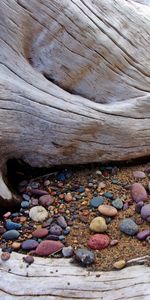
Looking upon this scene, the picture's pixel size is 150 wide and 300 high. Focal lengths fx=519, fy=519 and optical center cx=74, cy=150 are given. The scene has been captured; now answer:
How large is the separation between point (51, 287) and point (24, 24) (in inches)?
51.1

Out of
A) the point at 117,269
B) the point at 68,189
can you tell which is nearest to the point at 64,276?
the point at 117,269

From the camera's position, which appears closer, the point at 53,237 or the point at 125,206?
the point at 53,237

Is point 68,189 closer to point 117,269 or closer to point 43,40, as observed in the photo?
point 117,269

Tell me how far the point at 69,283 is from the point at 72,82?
109 cm

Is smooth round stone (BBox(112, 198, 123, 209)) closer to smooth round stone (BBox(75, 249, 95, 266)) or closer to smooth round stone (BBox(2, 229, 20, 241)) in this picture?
smooth round stone (BBox(75, 249, 95, 266))

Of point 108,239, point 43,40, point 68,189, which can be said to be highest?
point 43,40

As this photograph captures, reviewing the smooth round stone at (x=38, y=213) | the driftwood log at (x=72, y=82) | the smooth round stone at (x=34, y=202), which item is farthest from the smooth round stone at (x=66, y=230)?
the driftwood log at (x=72, y=82)

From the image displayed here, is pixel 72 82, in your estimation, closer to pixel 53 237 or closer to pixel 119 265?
pixel 53 237

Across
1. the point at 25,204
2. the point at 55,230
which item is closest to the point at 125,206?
the point at 55,230

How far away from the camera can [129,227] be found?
2375 mm

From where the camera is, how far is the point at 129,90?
2.78 metres

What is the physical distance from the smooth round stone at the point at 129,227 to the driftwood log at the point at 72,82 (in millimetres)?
496

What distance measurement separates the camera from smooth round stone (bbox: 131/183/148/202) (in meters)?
2.54

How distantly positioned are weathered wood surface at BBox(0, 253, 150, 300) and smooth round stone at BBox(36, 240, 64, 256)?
73mm
